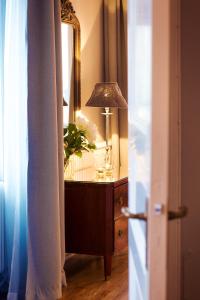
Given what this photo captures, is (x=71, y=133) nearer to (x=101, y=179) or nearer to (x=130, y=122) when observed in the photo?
(x=101, y=179)

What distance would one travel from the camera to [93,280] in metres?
3.43

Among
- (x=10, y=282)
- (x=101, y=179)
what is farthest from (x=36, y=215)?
(x=101, y=179)

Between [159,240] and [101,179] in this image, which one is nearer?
[159,240]

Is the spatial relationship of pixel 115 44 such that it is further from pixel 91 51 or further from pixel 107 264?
pixel 107 264

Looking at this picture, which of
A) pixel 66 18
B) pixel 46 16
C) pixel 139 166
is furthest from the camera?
pixel 66 18

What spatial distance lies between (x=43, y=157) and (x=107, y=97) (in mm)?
934

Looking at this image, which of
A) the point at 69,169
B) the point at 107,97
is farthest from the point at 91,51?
the point at 69,169

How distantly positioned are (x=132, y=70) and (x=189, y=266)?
91 cm

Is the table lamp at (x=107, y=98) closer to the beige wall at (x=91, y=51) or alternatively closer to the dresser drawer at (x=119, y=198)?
the dresser drawer at (x=119, y=198)

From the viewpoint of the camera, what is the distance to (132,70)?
1.85 meters

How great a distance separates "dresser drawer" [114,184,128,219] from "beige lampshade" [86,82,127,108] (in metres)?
0.60

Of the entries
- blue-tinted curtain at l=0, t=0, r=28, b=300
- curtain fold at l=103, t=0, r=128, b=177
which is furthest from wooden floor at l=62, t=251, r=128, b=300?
curtain fold at l=103, t=0, r=128, b=177

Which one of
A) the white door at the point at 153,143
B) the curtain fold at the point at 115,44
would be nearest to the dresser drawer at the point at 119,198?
the curtain fold at the point at 115,44

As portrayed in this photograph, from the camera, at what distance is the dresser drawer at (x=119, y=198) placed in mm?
3410
